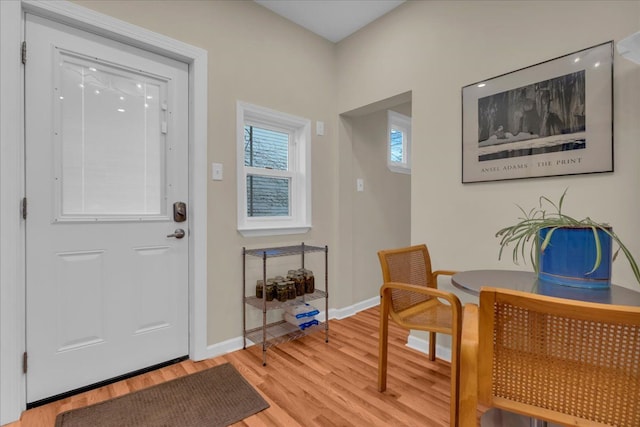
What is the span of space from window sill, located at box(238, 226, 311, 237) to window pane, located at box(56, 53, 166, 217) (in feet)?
2.07

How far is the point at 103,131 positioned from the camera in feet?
5.85

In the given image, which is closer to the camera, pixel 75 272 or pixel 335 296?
pixel 75 272

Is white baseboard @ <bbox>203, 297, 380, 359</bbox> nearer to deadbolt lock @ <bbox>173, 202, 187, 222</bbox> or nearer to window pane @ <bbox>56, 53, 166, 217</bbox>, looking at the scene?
deadbolt lock @ <bbox>173, 202, 187, 222</bbox>

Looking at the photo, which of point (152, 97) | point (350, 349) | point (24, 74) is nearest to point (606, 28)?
point (350, 349)

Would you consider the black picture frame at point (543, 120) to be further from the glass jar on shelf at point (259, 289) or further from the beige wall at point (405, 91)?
the glass jar on shelf at point (259, 289)

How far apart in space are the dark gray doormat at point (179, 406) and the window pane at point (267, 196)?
125 centimetres

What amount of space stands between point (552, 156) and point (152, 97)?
2499mm

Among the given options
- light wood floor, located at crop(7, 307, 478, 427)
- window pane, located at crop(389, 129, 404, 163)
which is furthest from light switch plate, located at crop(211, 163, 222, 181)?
window pane, located at crop(389, 129, 404, 163)

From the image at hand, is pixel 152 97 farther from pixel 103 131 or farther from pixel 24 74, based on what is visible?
pixel 24 74

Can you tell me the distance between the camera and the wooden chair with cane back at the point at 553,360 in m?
0.68

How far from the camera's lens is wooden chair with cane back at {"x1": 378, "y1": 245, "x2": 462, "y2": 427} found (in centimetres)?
151

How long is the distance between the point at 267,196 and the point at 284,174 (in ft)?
0.85

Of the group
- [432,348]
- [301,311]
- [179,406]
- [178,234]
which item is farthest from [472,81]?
[179,406]

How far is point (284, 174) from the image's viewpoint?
8.67 ft
